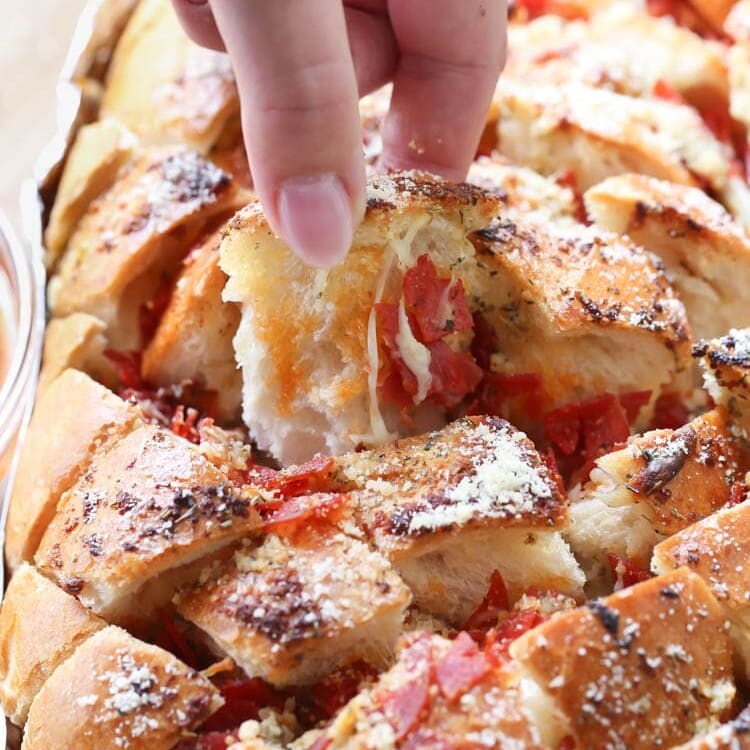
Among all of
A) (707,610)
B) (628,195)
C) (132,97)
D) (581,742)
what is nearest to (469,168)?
(628,195)

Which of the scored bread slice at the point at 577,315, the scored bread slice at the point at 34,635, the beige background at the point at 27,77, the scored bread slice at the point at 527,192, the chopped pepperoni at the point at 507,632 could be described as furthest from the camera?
the beige background at the point at 27,77

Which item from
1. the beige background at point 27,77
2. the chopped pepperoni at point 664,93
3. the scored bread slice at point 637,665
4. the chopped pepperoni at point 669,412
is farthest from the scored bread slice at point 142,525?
the chopped pepperoni at point 664,93

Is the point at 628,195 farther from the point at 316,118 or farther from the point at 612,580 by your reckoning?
the point at 316,118

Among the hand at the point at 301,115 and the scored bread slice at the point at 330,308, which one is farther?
the scored bread slice at the point at 330,308

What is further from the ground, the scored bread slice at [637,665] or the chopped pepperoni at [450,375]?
the chopped pepperoni at [450,375]

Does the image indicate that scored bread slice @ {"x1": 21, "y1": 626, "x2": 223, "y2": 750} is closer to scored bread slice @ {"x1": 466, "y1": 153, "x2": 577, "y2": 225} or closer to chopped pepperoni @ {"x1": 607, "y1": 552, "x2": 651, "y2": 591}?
chopped pepperoni @ {"x1": 607, "y1": 552, "x2": 651, "y2": 591}

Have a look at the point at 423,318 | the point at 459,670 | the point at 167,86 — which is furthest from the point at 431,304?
the point at 167,86

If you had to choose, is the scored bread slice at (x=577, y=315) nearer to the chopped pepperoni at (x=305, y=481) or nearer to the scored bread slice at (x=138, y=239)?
the chopped pepperoni at (x=305, y=481)
